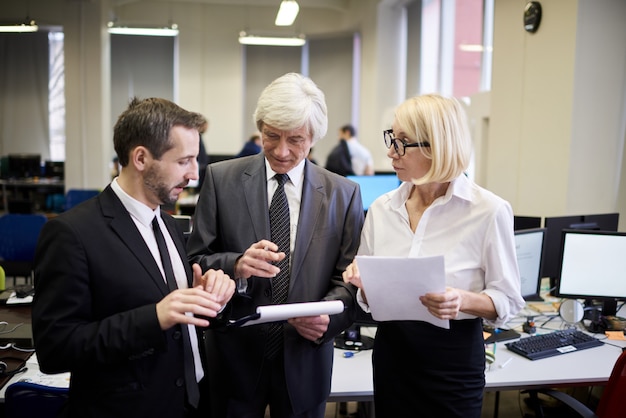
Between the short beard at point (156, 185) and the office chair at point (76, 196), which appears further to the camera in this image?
the office chair at point (76, 196)

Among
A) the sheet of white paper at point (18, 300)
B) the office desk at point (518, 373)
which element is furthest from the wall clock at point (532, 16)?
the sheet of white paper at point (18, 300)

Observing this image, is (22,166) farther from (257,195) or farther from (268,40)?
(257,195)

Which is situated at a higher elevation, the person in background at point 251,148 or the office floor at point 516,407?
the person in background at point 251,148

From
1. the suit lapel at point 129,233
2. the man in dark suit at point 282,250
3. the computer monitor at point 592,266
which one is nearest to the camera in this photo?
the suit lapel at point 129,233

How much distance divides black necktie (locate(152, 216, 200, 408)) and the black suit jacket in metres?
0.03

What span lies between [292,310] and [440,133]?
680 millimetres

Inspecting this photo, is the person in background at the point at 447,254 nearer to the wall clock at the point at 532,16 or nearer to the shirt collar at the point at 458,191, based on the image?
the shirt collar at the point at 458,191

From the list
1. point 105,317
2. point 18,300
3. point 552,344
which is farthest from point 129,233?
point 552,344

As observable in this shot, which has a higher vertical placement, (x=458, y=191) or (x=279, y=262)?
(x=458, y=191)

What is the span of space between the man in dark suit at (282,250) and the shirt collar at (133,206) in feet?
→ 1.03

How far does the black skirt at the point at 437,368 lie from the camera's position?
167cm

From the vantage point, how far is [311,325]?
1.68 metres

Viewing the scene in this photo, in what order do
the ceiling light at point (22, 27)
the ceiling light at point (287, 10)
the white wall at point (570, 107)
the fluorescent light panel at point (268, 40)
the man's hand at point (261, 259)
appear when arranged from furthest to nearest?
the fluorescent light panel at point (268, 40) < the ceiling light at point (22, 27) < the ceiling light at point (287, 10) < the white wall at point (570, 107) < the man's hand at point (261, 259)

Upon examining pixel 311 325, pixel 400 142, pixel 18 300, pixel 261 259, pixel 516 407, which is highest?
pixel 400 142
